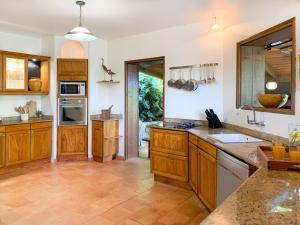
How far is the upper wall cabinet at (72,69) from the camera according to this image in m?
4.75

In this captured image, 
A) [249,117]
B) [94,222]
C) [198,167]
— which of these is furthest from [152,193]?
[249,117]

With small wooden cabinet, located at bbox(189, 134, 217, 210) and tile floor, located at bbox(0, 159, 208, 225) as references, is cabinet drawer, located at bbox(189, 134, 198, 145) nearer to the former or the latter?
small wooden cabinet, located at bbox(189, 134, 217, 210)

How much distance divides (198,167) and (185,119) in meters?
1.24

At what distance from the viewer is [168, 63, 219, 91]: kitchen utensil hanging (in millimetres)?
3836

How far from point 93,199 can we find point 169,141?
4.16ft

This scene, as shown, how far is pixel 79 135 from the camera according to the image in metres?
4.88

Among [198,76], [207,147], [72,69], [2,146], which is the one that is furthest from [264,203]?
[72,69]

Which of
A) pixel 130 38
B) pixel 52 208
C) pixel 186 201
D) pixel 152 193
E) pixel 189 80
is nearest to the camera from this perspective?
pixel 52 208

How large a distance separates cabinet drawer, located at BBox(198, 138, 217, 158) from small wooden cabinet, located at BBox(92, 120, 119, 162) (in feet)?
7.59

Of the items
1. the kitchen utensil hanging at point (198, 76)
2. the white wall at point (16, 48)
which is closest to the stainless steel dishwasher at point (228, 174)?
the kitchen utensil hanging at point (198, 76)

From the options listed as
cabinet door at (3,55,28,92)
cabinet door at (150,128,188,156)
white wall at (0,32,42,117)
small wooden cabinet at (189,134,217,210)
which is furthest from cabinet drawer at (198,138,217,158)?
white wall at (0,32,42,117)

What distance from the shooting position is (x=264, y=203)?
104cm

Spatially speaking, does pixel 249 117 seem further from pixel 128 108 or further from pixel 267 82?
pixel 128 108

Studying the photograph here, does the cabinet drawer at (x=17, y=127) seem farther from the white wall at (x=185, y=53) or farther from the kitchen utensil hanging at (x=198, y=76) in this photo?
the kitchen utensil hanging at (x=198, y=76)
